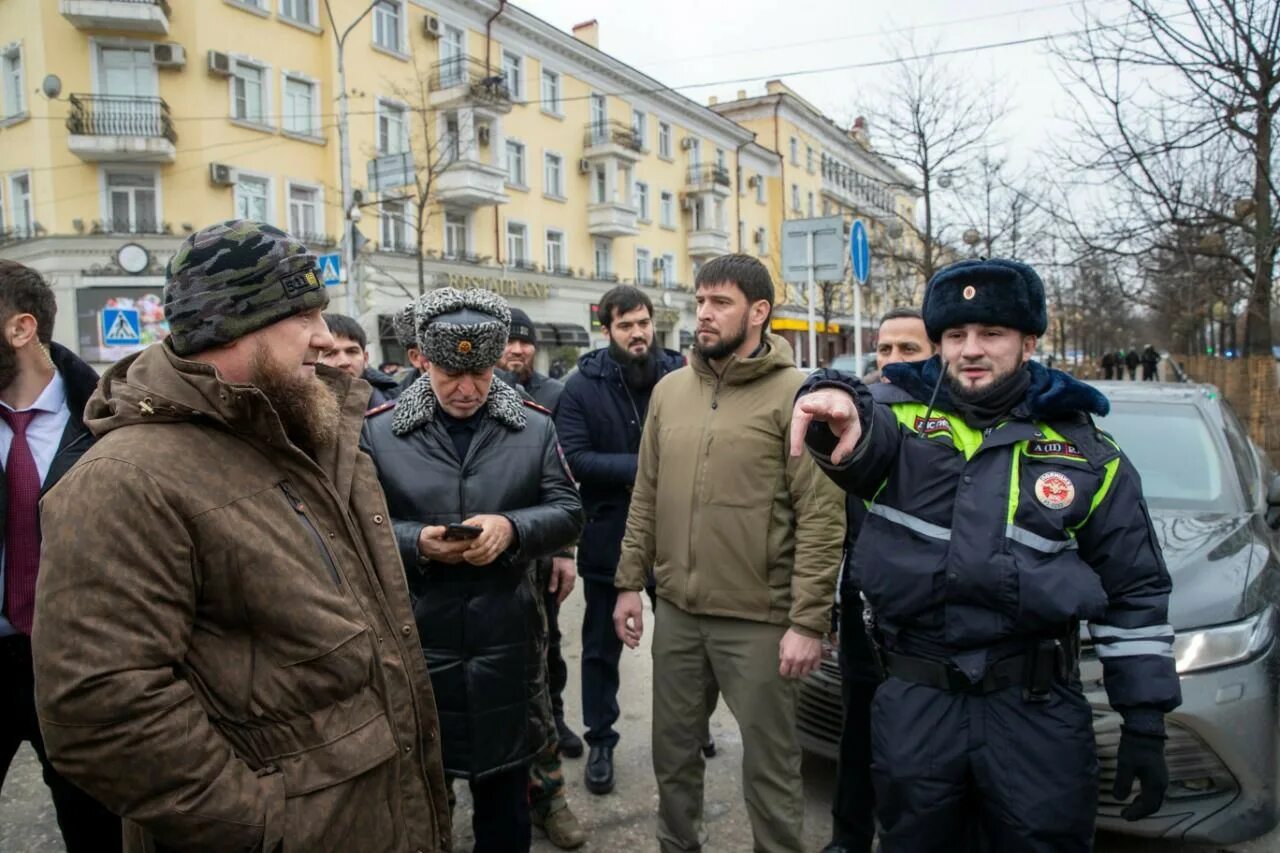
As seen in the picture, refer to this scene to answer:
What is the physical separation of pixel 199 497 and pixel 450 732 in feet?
4.17

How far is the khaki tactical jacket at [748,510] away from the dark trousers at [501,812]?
2.64ft

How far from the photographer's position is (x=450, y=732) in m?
2.49

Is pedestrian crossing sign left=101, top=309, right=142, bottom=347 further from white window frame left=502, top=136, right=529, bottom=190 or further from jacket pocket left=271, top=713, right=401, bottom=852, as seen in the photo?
jacket pocket left=271, top=713, right=401, bottom=852

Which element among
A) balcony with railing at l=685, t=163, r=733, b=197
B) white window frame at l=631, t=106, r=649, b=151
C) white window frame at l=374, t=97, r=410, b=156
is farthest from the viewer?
balcony with railing at l=685, t=163, r=733, b=197

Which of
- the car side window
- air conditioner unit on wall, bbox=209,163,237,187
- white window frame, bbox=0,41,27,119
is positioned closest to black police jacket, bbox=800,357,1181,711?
the car side window

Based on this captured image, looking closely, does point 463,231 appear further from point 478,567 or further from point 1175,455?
point 478,567

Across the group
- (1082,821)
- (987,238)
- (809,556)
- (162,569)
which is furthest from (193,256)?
(987,238)

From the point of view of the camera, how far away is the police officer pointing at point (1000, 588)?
2.02 meters

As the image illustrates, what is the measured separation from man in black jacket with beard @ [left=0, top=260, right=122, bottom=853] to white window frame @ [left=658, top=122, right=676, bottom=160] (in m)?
36.0

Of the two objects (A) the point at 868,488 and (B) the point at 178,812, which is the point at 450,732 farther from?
(A) the point at 868,488

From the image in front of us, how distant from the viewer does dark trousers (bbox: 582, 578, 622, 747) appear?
382 centimetres

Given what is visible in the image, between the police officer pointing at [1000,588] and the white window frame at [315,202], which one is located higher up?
the white window frame at [315,202]

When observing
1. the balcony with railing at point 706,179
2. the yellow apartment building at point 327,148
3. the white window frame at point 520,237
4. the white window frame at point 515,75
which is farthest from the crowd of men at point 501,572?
the balcony with railing at point 706,179

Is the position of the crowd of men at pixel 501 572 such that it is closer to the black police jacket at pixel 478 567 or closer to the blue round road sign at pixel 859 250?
the black police jacket at pixel 478 567
